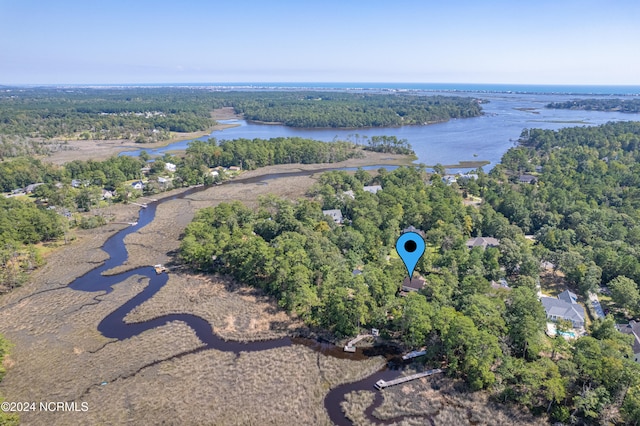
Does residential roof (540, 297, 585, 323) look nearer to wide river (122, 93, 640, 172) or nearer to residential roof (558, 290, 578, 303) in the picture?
residential roof (558, 290, 578, 303)

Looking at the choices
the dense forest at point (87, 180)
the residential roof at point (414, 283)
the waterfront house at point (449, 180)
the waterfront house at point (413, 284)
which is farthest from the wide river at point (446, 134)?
the waterfront house at point (413, 284)

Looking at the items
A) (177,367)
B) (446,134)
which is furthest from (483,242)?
(446,134)

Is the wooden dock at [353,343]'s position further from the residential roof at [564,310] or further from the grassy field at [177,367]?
the residential roof at [564,310]

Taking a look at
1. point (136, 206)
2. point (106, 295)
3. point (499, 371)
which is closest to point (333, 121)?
point (136, 206)

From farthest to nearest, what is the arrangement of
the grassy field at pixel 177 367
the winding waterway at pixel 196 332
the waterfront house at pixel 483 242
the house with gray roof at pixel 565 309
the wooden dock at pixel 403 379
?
1. the waterfront house at pixel 483 242
2. the house with gray roof at pixel 565 309
3. the wooden dock at pixel 403 379
4. the winding waterway at pixel 196 332
5. the grassy field at pixel 177 367

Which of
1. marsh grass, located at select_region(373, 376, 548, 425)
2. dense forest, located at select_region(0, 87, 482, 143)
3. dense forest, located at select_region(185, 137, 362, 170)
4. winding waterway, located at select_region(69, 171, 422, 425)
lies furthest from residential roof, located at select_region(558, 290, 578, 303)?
dense forest, located at select_region(0, 87, 482, 143)

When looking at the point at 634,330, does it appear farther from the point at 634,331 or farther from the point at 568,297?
the point at 568,297

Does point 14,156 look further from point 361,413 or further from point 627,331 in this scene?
point 627,331
